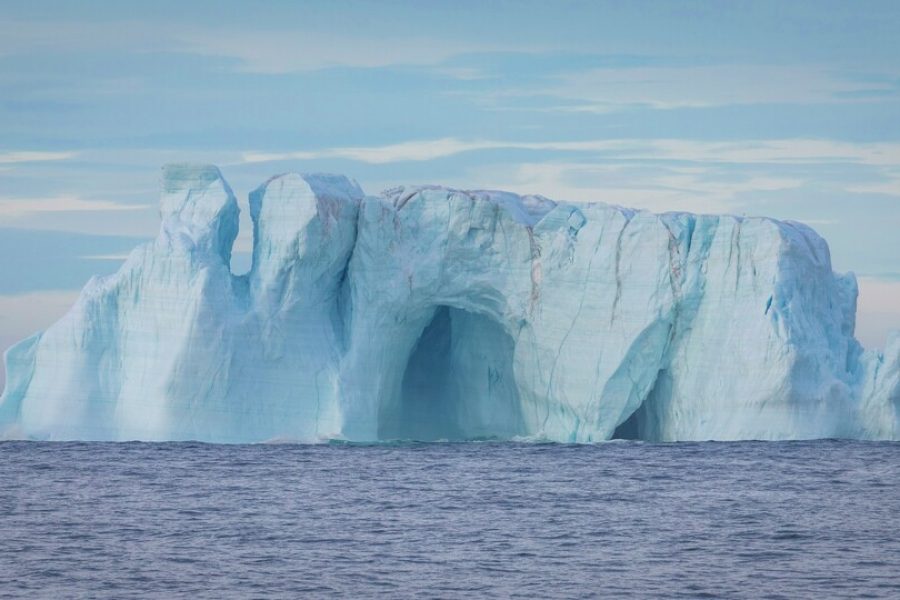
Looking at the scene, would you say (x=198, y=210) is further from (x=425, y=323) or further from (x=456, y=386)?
(x=456, y=386)

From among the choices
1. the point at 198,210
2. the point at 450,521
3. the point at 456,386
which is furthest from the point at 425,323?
the point at 450,521

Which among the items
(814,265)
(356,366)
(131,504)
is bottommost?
(131,504)

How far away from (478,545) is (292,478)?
637cm

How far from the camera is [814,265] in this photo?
27.1 m

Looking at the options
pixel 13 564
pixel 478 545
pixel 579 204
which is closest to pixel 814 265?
pixel 579 204

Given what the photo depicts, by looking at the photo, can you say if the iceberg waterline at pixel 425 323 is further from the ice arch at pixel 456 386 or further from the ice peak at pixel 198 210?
the ice arch at pixel 456 386

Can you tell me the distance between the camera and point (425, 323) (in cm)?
2781

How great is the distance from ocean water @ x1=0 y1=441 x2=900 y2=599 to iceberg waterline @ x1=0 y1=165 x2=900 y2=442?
827 millimetres

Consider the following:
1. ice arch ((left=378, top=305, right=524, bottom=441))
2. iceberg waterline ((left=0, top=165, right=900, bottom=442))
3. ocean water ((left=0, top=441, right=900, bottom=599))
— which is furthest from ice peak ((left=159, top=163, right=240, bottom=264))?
ice arch ((left=378, top=305, right=524, bottom=441))

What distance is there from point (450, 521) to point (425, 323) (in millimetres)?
8334

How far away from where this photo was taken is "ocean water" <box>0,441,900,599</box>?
15594mm

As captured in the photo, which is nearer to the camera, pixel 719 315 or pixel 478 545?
pixel 478 545

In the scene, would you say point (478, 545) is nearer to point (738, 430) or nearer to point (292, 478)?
point (292, 478)

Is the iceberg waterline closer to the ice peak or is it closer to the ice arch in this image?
the ice peak
